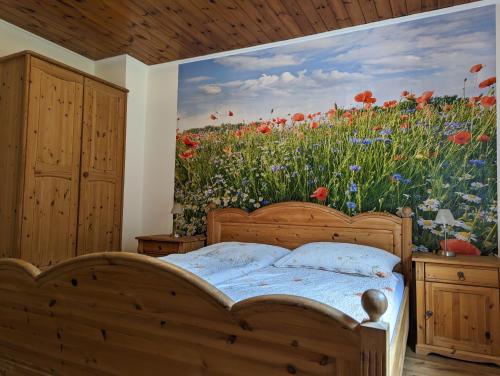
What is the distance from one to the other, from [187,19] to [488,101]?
2433mm

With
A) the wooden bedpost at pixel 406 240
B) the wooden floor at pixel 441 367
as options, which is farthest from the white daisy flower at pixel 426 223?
the wooden floor at pixel 441 367

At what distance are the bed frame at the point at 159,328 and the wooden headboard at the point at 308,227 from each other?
112cm

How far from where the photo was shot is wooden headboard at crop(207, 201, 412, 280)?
2783 mm

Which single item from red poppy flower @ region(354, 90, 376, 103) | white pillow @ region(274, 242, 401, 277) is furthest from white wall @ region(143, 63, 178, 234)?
red poppy flower @ region(354, 90, 376, 103)

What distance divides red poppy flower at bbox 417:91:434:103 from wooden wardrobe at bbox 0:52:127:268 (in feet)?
9.14

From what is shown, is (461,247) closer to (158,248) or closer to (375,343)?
(375,343)

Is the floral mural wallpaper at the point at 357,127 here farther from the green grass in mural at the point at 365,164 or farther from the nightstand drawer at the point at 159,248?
the nightstand drawer at the point at 159,248

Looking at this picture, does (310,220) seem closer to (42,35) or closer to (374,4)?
(374,4)

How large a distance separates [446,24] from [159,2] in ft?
7.31

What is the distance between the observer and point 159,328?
4.68ft

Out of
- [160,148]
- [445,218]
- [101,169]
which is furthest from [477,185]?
[101,169]

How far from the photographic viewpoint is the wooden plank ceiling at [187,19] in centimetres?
283

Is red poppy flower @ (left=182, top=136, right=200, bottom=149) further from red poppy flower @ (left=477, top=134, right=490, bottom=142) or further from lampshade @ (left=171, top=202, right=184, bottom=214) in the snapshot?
red poppy flower @ (left=477, top=134, right=490, bottom=142)

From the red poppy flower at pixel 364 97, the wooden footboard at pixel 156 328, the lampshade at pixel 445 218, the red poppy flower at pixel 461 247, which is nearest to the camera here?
the wooden footboard at pixel 156 328
